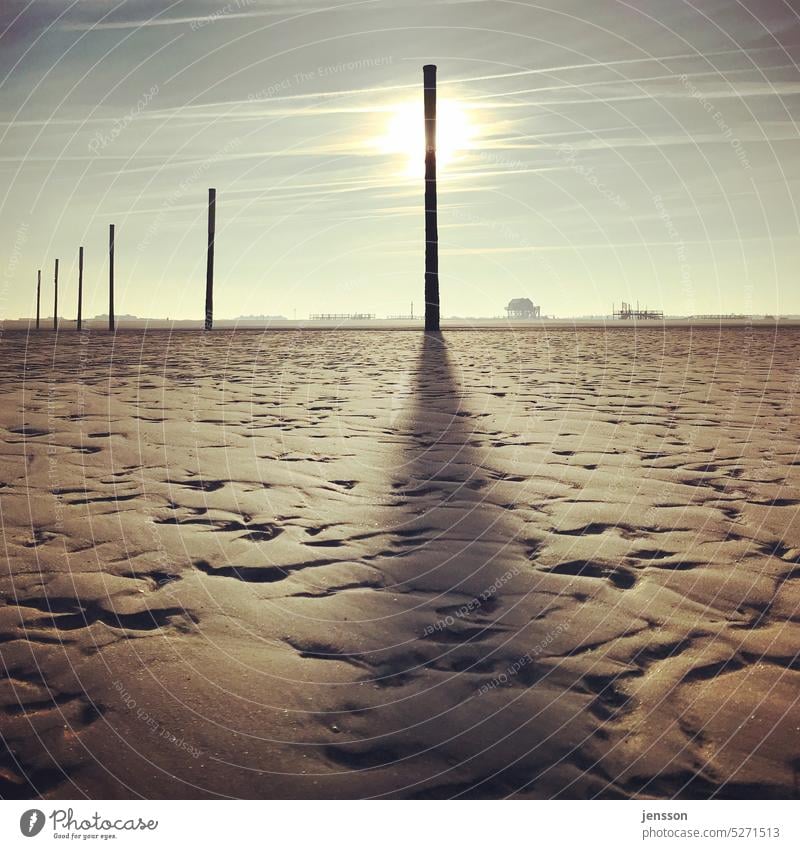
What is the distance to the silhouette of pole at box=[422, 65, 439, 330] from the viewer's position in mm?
20453

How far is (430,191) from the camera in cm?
2098

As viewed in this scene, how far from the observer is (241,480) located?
5.34 metres

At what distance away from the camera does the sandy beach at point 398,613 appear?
2.27 metres

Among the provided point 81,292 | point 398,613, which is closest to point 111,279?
point 81,292

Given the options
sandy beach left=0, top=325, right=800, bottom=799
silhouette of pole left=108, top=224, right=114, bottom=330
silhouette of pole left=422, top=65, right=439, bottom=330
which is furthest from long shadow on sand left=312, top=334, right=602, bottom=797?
silhouette of pole left=108, top=224, right=114, bottom=330

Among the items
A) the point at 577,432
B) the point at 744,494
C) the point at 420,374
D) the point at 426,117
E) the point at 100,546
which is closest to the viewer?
the point at 100,546

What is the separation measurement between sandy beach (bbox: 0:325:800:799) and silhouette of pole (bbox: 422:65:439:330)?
48.9 ft

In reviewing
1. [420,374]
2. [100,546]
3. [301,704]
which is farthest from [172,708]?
[420,374]

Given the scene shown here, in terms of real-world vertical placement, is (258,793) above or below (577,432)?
below

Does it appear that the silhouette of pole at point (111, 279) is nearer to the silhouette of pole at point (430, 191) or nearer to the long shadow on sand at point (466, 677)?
the silhouette of pole at point (430, 191)

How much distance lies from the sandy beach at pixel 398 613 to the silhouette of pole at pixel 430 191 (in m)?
14.9

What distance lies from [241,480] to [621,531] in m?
2.53
